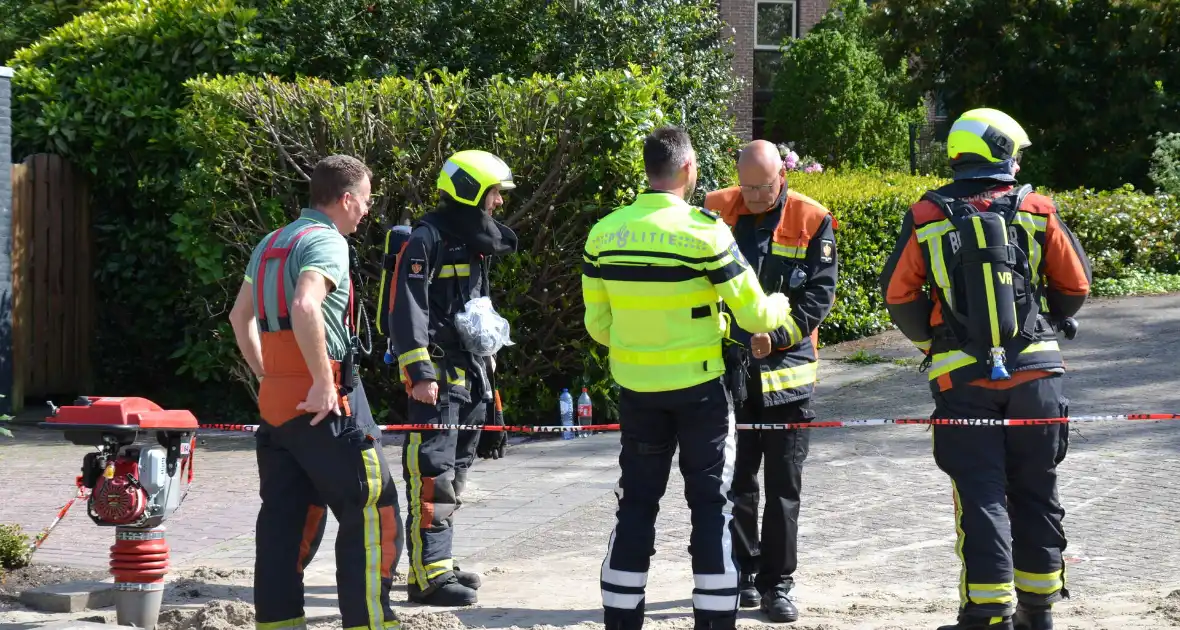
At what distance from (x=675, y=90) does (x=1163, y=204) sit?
7.87 m

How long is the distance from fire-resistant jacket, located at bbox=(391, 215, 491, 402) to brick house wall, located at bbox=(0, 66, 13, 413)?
6171 millimetres

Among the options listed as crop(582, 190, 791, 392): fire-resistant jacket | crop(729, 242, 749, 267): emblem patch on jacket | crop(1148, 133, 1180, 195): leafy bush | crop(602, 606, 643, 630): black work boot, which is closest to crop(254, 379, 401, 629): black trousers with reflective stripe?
crop(602, 606, 643, 630): black work boot

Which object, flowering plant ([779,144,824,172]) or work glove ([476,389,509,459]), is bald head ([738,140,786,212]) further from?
flowering plant ([779,144,824,172])

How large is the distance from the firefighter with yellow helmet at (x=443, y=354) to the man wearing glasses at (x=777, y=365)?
3.88ft

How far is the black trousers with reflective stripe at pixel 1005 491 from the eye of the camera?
5.07 m

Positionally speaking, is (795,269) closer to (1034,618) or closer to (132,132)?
(1034,618)

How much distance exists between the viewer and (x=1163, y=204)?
16.9 meters

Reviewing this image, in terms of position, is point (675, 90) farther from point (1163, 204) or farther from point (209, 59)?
point (1163, 204)

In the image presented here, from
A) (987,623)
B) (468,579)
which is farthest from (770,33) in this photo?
(987,623)

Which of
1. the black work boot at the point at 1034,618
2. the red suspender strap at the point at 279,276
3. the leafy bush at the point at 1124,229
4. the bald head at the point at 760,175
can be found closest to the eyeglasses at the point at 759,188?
the bald head at the point at 760,175

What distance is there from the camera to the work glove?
21.5ft

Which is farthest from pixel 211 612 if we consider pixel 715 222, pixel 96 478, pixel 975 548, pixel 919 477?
pixel 919 477

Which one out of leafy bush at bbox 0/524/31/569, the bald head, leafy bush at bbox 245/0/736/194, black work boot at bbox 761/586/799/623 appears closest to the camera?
black work boot at bbox 761/586/799/623

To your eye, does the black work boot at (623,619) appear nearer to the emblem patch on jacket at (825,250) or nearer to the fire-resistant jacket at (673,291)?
the fire-resistant jacket at (673,291)
